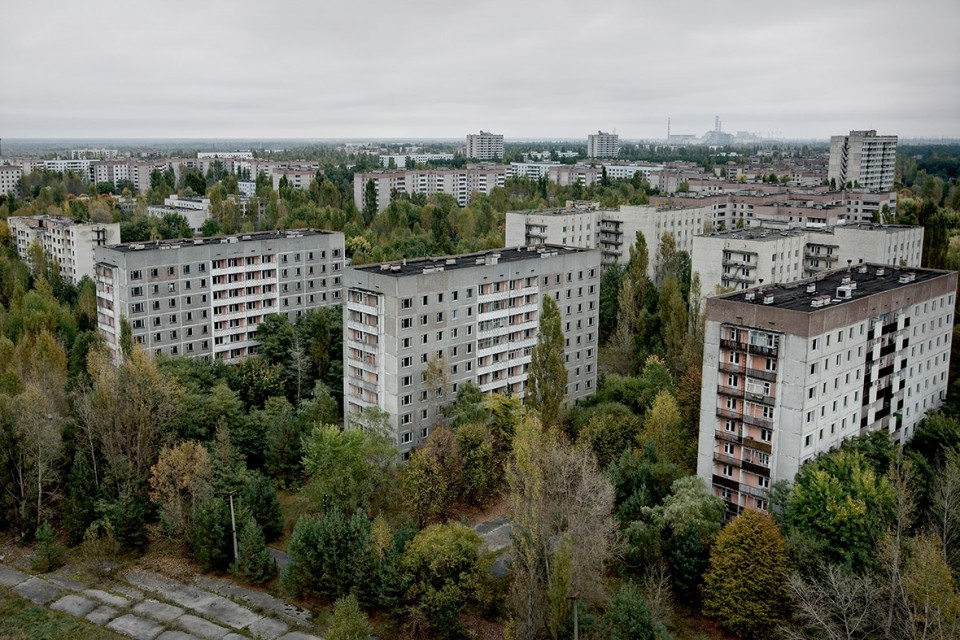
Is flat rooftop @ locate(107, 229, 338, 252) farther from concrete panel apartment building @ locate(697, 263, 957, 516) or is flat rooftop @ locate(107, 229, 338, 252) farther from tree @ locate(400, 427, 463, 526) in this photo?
concrete panel apartment building @ locate(697, 263, 957, 516)

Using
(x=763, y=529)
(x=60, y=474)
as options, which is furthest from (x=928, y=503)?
(x=60, y=474)

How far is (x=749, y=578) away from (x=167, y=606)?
20.5 meters

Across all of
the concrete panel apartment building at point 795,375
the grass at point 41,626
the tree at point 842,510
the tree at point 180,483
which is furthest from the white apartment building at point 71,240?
the tree at point 842,510

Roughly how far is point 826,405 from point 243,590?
23.0 m

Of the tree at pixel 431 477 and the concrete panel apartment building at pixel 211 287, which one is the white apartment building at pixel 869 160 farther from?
the tree at pixel 431 477

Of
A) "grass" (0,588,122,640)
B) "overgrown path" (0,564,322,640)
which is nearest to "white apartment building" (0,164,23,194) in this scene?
"overgrown path" (0,564,322,640)

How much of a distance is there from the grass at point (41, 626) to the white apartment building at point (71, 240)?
150 ft

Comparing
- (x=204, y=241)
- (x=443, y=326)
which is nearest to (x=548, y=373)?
(x=443, y=326)

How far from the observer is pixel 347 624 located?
2423 cm

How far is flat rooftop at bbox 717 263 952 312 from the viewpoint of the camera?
3206 centimetres

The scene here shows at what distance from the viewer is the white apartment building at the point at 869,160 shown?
120m

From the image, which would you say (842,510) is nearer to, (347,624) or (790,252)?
(347,624)

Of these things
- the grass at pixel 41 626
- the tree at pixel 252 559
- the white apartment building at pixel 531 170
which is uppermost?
the white apartment building at pixel 531 170

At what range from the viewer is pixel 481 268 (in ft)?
134
